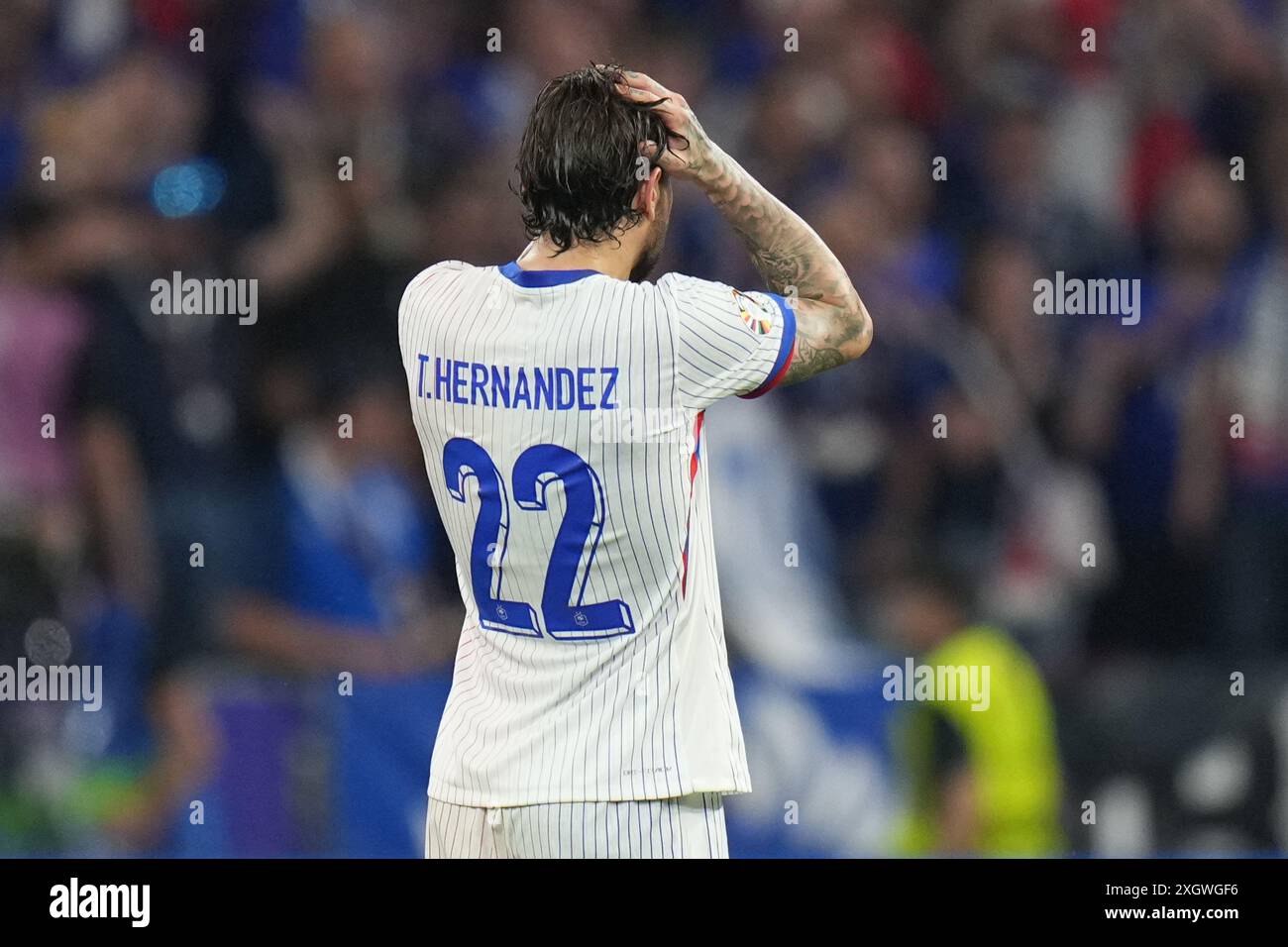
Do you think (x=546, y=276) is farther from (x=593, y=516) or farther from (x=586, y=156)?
(x=593, y=516)

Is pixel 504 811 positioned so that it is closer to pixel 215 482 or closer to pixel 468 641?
pixel 468 641

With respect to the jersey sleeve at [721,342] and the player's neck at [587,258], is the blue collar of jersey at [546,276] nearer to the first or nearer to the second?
the player's neck at [587,258]

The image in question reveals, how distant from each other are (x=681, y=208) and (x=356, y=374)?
1172mm

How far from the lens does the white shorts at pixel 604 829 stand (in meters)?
2.64

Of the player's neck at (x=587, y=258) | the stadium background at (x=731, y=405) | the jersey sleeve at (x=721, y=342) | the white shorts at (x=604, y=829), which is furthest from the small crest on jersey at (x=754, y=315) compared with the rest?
the stadium background at (x=731, y=405)

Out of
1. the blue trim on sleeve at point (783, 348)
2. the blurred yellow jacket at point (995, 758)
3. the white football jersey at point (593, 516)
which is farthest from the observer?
the blurred yellow jacket at point (995, 758)

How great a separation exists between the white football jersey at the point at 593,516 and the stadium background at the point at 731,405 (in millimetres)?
2422

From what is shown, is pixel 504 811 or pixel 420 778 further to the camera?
pixel 420 778

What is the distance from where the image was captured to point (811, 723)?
16.9 ft

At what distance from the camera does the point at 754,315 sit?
2686mm

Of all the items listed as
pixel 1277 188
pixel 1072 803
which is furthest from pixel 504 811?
pixel 1277 188

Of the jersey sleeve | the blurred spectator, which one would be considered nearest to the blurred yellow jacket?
the blurred spectator

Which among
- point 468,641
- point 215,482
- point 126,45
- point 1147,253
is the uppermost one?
point 126,45

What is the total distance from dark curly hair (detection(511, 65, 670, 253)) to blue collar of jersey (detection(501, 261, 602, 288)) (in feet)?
0.15
